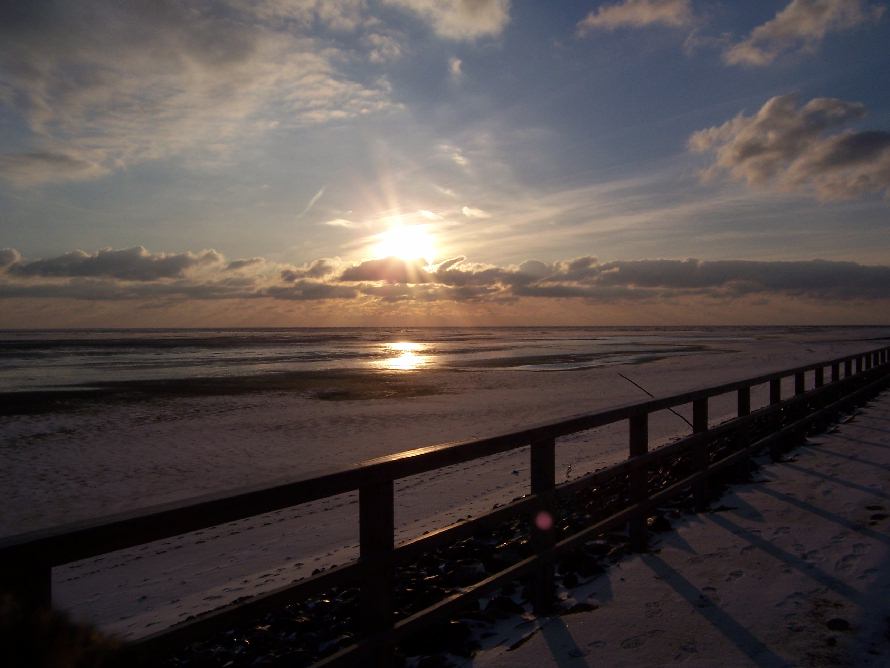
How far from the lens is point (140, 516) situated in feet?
7.43

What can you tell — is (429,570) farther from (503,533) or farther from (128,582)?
(128,582)

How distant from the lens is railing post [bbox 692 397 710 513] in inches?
266

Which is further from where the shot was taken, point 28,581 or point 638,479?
point 638,479

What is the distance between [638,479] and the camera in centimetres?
567

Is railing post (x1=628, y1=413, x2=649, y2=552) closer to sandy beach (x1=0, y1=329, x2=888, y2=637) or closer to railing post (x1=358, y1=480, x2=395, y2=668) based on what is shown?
railing post (x1=358, y1=480, x2=395, y2=668)

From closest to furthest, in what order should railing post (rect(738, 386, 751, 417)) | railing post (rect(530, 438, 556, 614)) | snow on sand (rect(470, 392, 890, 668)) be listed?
1. snow on sand (rect(470, 392, 890, 668))
2. railing post (rect(530, 438, 556, 614))
3. railing post (rect(738, 386, 751, 417))

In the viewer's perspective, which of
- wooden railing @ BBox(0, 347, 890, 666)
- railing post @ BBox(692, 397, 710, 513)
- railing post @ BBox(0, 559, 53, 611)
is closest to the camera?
railing post @ BBox(0, 559, 53, 611)

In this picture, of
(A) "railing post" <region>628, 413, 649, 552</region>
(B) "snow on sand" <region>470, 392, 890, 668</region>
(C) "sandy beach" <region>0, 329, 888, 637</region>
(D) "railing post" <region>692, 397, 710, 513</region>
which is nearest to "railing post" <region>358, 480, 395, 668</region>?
(C) "sandy beach" <region>0, 329, 888, 637</region>

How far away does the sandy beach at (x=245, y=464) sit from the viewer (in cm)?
754

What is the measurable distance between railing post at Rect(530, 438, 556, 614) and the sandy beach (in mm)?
2106

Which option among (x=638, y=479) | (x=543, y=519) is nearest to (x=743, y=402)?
(x=638, y=479)

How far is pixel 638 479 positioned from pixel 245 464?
10368 mm

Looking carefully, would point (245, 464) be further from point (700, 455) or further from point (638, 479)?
point (638, 479)

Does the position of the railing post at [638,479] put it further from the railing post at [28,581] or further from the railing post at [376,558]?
the railing post at [28,581]
